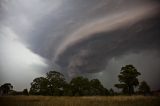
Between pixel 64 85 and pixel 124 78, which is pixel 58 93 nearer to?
pixel 64 85

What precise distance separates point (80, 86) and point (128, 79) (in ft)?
→ 22.1

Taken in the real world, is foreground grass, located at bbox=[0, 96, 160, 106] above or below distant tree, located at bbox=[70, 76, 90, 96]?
below

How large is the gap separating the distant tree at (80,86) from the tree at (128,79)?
434 cm

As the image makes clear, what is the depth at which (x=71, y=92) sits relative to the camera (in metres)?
28.6

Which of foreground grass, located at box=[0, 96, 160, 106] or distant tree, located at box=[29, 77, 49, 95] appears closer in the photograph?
foreground grass, located at box=[0, 96, 160, 106]

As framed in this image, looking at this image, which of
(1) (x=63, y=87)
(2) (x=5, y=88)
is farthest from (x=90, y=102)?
(2) (x=5, y=88)

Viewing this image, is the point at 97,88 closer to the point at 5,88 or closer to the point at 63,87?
the point at 63,87

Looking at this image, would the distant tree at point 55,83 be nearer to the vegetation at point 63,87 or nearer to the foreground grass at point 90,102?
the vegetation at point 63,87

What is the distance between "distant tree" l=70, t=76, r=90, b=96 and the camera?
29.6 m

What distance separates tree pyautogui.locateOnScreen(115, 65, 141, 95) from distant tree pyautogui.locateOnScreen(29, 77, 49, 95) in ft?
32.6

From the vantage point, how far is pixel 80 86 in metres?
30.5

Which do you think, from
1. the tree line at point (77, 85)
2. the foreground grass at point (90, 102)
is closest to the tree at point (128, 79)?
the tree line at point (77, 85)

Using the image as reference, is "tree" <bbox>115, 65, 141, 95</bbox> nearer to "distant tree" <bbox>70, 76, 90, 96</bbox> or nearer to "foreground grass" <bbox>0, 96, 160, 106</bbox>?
"distant tree" <bbox>70, 76, 90, 96</bbox>

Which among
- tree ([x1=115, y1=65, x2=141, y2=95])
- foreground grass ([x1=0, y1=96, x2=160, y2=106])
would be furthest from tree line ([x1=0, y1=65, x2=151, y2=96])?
foreground grass ([x1=0, y1=96, x2=160, y2=106])
